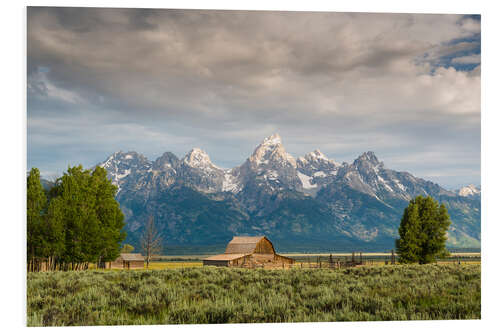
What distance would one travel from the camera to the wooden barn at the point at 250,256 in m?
45.2

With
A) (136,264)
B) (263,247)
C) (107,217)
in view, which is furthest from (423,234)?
(136,264)

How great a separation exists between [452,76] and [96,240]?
1852 cm

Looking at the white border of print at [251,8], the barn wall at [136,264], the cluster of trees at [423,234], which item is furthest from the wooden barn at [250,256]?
the white border of print at [251,8]

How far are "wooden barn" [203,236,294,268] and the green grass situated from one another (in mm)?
26600

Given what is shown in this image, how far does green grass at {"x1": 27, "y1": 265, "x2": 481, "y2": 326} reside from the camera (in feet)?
43.9

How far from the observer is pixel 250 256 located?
153ft

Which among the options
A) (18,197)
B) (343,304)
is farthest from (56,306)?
(343,304)

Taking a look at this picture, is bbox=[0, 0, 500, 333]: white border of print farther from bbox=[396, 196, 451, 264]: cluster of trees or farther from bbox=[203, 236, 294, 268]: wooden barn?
bbox=[203, 236, 294, 268]: wooden barn

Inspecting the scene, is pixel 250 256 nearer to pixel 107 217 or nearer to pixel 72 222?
pixel 107 217

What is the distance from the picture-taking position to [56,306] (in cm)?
1375

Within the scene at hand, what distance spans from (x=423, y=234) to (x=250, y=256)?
1636 cm

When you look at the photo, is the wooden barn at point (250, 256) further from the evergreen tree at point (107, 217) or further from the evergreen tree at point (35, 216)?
the evergreen tree at point (35, 216)

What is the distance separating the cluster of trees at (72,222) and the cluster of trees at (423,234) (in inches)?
860

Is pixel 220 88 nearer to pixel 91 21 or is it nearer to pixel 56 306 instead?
pixel 91 21
